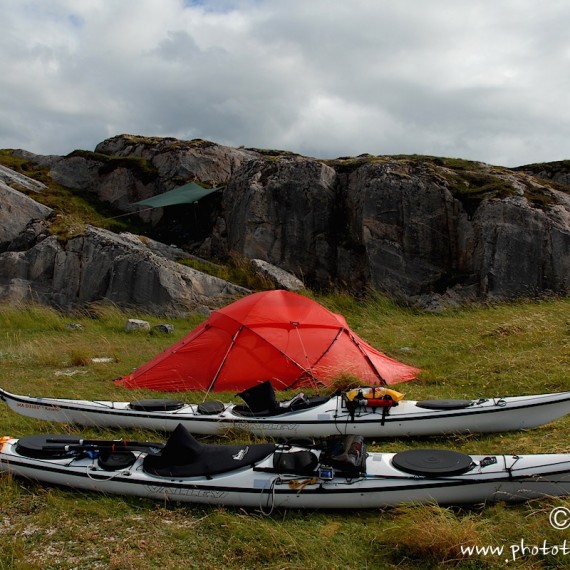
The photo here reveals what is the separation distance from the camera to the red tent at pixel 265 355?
31.2ft

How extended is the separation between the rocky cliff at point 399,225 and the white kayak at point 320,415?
9.91 m

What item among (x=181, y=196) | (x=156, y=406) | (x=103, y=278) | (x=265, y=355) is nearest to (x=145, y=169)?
(x=181, y=196)

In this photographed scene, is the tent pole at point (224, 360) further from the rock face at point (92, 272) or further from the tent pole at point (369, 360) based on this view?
the rock face at point (92, 272)

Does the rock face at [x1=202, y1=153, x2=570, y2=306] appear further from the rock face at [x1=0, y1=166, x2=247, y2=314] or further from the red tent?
the red tent

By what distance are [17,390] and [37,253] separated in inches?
403

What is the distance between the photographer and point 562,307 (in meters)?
14.4

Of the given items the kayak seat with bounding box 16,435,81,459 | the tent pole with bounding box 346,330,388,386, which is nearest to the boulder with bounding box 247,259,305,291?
the tent pole with bounding box 346,330,388,386

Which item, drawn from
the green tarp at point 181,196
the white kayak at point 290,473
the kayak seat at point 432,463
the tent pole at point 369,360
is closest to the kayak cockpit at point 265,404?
the white kayak at point 290,473

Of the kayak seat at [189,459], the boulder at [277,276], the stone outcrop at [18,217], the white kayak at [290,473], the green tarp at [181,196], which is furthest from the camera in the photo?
the green tarp at [181,196]

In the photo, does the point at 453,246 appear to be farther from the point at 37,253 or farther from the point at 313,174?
A: the point at 37,253

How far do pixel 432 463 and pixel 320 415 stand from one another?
2.13 meters

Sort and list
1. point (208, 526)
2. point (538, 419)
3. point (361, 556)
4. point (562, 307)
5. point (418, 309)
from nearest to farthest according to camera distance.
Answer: point (361, 556)
point (208, 526)
point (538, 419)
point (562, 307)
point (418, 309)

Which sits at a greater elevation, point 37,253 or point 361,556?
point 37,253

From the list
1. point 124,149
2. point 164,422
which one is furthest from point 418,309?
point 124,149
